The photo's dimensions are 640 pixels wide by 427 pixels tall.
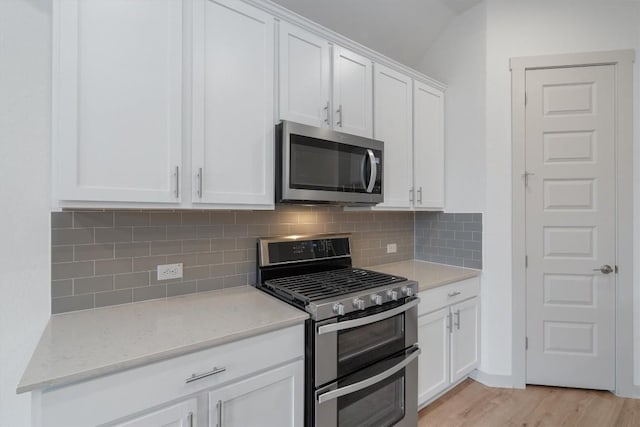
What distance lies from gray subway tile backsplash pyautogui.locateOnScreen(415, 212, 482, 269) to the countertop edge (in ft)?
6.13

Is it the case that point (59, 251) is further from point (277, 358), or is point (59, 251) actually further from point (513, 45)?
point (513, 45)

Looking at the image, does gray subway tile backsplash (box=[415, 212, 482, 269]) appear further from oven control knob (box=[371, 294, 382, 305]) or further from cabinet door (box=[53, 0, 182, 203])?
cabinet door (box=[53, 0, 182, 203])

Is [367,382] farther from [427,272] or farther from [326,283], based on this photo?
[427,272]

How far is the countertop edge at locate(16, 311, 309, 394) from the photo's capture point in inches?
35.0

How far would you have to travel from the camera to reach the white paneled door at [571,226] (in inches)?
93.4

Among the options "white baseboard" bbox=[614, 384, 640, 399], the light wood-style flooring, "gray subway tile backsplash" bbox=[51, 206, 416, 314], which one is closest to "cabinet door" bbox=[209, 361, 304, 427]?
"gray subway tile backsplash" bbox=[51, 206, 416, 314]

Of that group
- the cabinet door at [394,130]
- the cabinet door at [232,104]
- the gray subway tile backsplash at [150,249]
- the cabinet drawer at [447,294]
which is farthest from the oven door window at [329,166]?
the cabinet drawer at [447,294]

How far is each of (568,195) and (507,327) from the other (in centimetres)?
114

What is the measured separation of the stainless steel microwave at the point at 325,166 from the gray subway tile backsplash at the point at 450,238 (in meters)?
1.07

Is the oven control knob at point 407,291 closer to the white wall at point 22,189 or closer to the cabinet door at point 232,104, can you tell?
the cabinet door at point 232,104

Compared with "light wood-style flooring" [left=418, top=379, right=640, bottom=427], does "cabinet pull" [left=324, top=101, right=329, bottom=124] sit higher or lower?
higher

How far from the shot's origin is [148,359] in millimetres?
1048

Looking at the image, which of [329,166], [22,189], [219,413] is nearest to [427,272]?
[329,166]

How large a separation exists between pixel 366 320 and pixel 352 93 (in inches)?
55.6
